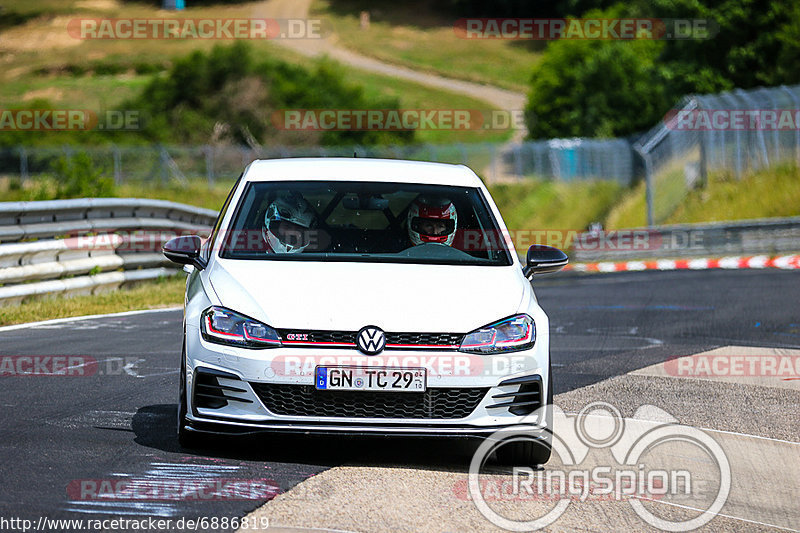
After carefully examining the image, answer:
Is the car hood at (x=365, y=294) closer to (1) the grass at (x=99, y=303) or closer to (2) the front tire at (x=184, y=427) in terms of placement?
(2) the front tire at (x=184, y=427)

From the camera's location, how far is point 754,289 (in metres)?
18.5

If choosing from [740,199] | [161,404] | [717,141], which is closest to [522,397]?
[161,404]

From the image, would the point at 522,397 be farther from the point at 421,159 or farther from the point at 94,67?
the point at 94,67

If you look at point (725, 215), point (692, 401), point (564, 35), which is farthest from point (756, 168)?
point (564, 35)

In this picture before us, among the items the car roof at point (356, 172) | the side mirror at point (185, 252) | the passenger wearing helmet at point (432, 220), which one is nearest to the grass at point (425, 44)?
the car roof at point (356, 172)

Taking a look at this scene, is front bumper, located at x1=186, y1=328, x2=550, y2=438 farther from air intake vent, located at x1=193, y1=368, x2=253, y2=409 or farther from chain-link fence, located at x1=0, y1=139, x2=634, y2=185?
chain-link fence, located at x1=0, y1=139, x2=634, y2=185

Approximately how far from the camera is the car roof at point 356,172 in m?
7.84

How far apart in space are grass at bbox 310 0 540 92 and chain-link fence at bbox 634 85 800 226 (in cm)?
6156

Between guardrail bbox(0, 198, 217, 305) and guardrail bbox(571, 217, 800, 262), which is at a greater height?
guardrail bbox(0, 198, 217, 305)

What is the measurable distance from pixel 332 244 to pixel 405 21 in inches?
4437

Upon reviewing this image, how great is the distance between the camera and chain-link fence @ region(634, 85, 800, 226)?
3198 cm

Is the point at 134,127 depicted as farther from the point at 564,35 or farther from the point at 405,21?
the point at 405,21

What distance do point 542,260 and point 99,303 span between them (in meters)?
8.17

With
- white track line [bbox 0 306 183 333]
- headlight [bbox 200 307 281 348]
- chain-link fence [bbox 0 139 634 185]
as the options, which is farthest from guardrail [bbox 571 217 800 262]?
headlight [bbox 200 307 281 348]
